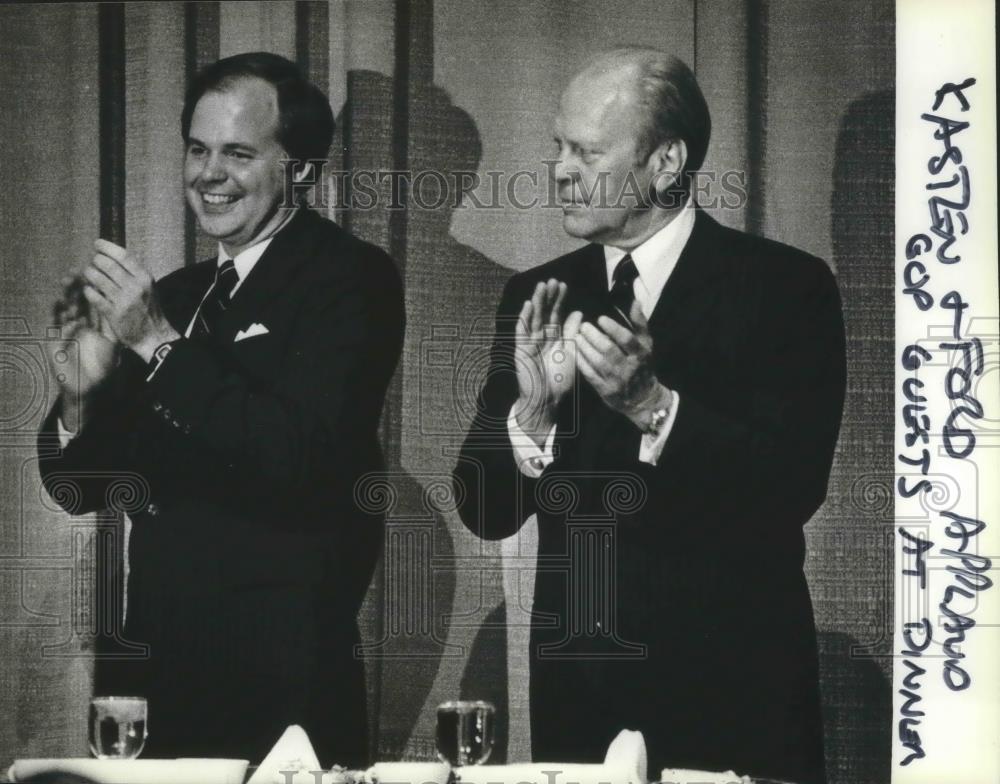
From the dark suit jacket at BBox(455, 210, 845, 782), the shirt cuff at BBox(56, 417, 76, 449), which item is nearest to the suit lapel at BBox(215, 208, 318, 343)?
the shirt cuff at BBox(56, 417, 76, 449)

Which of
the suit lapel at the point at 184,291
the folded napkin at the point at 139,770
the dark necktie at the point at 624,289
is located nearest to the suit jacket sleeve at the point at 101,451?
the suit lapel at the point at 184,291

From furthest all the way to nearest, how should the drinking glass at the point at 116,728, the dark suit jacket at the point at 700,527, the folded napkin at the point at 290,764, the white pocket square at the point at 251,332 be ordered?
1. the white pocket square at the point at 251,332
2. the dark suit jacket at the point at 700,527
3. the drinking glass at the point at 116,728
4. the folded napkin at the point at 290,764

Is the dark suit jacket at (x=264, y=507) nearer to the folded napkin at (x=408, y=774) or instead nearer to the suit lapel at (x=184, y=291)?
the suit lapel at (x=184, y=291)

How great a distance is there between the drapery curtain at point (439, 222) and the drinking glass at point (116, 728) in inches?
21.0

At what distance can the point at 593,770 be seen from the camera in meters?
2.47

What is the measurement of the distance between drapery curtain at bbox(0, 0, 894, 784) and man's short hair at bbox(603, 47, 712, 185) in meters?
0.04

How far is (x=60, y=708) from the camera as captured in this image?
9.62 ft

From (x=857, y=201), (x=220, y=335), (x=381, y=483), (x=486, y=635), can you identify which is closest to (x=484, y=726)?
(x=486, y=635)

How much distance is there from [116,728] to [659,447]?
1.30m

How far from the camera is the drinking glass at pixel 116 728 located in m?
2.40

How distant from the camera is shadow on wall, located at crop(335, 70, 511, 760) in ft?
9.34

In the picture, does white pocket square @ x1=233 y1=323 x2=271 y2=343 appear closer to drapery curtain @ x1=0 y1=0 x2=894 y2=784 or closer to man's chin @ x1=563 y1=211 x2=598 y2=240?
drapery curtain @ x1=0 y1=0 x2=894 y2=784

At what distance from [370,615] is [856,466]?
118 centimetres

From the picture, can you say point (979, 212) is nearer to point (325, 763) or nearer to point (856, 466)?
point (856, 466)
